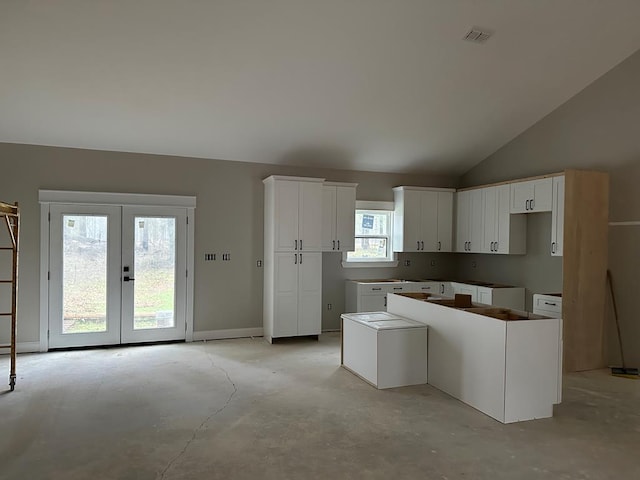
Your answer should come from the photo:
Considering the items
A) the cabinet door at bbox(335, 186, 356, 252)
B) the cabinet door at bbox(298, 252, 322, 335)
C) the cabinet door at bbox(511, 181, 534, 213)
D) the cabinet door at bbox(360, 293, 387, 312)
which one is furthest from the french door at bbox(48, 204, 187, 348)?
the cabinet door at bbox(511, 181, 534, 213)

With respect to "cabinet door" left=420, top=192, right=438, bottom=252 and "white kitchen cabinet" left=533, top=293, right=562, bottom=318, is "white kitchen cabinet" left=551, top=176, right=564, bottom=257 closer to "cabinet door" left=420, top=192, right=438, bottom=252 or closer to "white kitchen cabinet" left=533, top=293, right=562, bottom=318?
"white kitchen cabinet" left=533, top=293, right=562, bottom=318

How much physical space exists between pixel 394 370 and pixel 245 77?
353 cm

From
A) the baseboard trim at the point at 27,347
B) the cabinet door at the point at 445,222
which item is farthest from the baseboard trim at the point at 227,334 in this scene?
the cabinet door at the point at 445,222

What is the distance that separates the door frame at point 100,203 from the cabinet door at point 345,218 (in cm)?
218

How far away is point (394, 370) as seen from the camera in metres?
4.85

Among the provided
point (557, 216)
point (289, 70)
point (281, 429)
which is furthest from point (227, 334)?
point (557, 216)

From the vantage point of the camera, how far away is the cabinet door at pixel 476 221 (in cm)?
757

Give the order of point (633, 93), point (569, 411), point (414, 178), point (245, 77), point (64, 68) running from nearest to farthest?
point (569, 411) → point (64, 68) → point (245, 77) → point (633, 93) → point (414, 178)

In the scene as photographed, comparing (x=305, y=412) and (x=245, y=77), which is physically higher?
(x=245, y=77)

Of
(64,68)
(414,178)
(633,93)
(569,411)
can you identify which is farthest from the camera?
(414,178)

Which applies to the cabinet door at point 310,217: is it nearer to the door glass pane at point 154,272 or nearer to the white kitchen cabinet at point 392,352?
the door glass pane at point 154,272

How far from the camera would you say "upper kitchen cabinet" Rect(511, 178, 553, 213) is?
6.25 meters

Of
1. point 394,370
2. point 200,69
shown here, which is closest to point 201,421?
point 394,370

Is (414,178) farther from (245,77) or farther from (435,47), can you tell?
(245,77)
